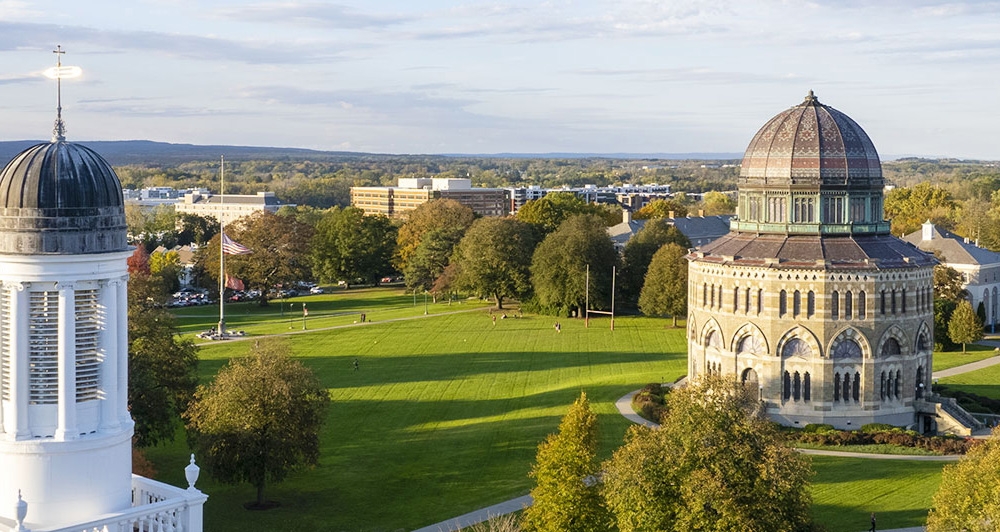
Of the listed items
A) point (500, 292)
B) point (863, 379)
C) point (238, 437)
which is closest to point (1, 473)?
point (238, 437)

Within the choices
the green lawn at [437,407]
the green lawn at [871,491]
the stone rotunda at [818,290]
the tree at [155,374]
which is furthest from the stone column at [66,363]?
the stone rotunda at [818,290]

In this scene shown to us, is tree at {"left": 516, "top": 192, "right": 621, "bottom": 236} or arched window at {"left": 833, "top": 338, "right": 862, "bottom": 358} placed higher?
tree at {"left": 516, "top": 192, "right": 621, "bottom": 236}

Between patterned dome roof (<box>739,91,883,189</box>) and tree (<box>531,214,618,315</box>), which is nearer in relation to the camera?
patterned dome roof (<box>739,91,883,189</box>)

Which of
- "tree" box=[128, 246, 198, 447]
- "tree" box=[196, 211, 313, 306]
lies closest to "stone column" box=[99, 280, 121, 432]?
"tree" box=[128, 246, 198, 447]

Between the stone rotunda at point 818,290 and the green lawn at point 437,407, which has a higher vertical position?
the stone rotunda at point 818,290

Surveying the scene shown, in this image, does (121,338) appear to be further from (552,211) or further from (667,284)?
(552,211)

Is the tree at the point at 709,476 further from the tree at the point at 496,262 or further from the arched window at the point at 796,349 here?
the tree at the point at 496,262

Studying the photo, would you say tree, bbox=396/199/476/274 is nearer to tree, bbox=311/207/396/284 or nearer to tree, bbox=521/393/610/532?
tree, bbox=311/207/396/284
